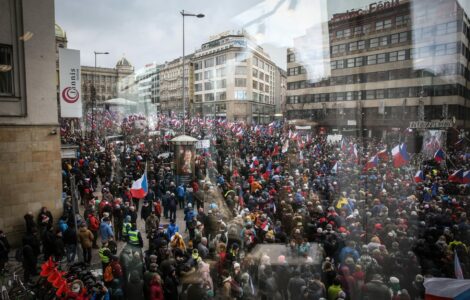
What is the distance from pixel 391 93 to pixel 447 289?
156 ft

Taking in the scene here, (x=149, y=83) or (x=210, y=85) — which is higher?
(x=149, y=83)

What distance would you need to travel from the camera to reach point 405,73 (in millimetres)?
45406

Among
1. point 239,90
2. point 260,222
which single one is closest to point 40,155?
point 260,222

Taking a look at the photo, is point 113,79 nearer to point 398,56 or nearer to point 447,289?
point 398,56

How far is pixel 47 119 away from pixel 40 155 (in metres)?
1.29

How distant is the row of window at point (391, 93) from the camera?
4274 centimetres

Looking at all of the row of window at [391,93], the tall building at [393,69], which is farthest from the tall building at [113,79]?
the tall building at [393,69]

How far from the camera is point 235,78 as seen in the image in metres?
73.3

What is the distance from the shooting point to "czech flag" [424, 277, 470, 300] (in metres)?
4.43

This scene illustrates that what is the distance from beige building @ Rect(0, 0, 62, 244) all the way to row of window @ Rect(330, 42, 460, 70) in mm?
44365

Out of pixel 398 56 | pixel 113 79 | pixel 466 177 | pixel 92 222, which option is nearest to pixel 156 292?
pixel 92 222

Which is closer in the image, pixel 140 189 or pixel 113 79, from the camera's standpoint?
pixel 140 189

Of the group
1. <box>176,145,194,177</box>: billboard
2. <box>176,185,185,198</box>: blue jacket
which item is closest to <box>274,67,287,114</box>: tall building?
<box>176,145,194,177</box>: billboard

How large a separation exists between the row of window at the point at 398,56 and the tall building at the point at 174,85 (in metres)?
45.3
